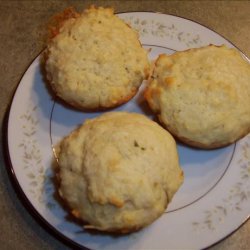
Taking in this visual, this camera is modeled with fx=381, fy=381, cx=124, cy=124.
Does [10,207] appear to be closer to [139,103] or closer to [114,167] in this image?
[114,167]

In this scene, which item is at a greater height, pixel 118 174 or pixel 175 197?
pixel 118 174

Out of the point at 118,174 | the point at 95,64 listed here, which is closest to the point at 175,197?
the point at 118,174

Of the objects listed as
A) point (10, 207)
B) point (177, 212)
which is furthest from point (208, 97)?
point (10, 207)

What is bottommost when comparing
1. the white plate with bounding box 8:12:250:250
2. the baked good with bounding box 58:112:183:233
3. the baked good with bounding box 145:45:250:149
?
the white plate with bounding box 8:12:250:250

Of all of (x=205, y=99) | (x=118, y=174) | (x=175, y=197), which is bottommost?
(x=175, y=197)

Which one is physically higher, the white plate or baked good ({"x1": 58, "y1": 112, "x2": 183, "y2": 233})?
baked good ({"x1": 58, "y1": 112, "x2": 183, "y2": 233})

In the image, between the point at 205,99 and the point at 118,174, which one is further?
the point at 205,99

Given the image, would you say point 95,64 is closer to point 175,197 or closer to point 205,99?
point 205,99
